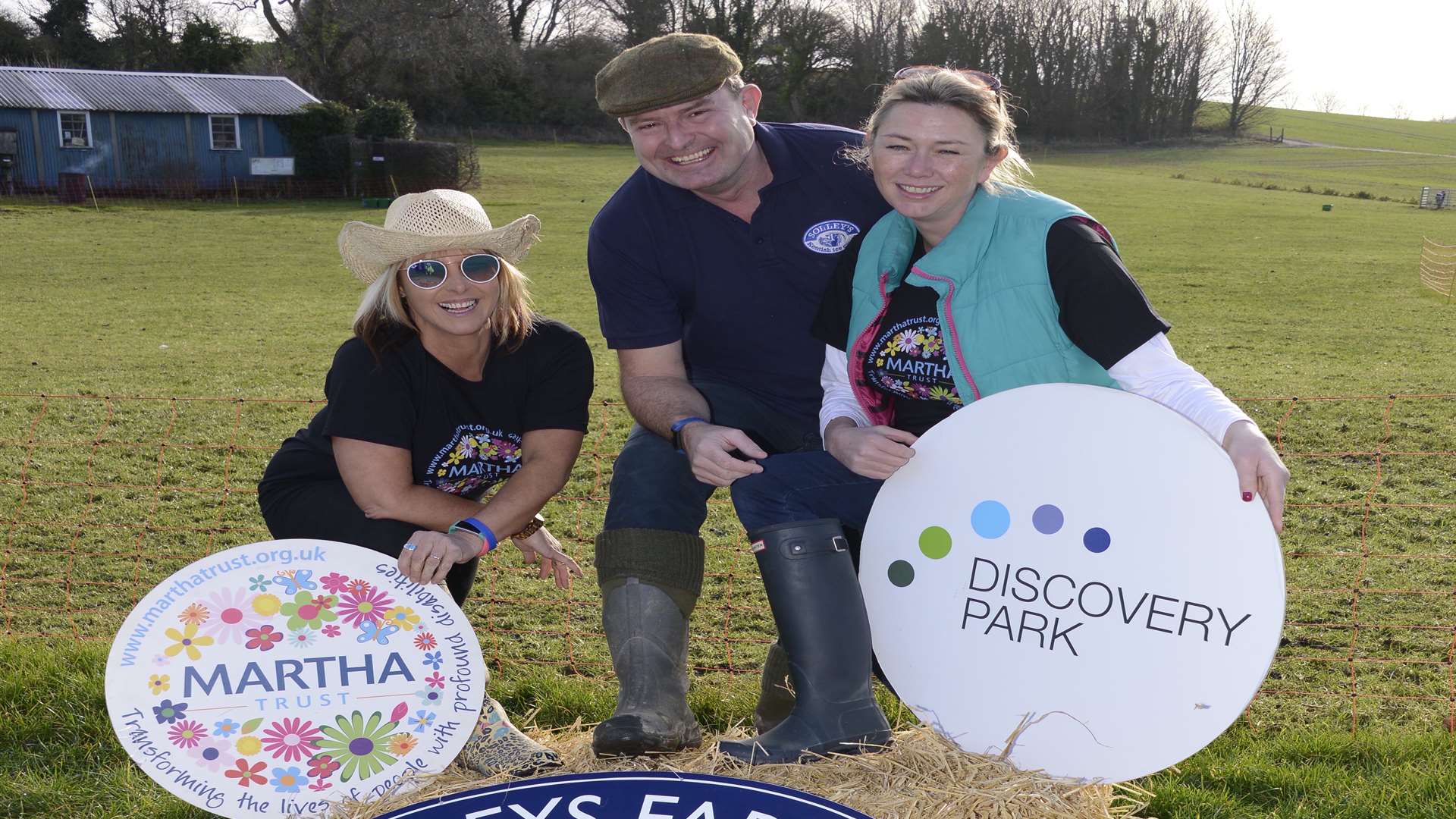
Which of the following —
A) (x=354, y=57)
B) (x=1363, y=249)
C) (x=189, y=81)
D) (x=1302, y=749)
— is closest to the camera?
(x=1302, y=749)

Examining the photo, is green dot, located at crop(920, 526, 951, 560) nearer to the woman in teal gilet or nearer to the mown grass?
the woman in teal gilet

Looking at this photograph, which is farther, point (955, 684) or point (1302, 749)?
point (1302, 749)

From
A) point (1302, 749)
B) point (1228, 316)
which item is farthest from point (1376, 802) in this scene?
point (1228, 316)

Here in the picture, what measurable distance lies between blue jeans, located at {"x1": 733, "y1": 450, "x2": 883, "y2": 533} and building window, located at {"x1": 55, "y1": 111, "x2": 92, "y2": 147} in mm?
32063

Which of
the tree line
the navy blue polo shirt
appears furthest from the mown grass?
the navy blue polo shirt

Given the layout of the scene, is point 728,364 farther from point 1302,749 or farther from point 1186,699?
point 1302,749

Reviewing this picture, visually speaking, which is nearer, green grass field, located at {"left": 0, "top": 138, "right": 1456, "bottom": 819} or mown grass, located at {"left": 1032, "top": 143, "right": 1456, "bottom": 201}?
green grass field, located at {"left": 0, "top": 138, "right": 1456, "bottom": 819}

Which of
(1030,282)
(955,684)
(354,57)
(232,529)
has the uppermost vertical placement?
(354,57)

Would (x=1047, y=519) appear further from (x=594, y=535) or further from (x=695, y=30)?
(x=695, y=30)

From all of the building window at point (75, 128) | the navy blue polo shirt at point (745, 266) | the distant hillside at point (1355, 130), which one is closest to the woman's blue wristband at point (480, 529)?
the navy blue polo shirt at point (745, 266)

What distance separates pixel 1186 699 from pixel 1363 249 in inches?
847

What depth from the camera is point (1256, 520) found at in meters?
2.41

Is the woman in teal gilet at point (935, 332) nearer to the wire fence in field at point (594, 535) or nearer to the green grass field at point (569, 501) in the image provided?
the green grass field at point (569, 501)

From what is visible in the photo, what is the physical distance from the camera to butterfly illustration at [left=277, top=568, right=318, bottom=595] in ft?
9.11
